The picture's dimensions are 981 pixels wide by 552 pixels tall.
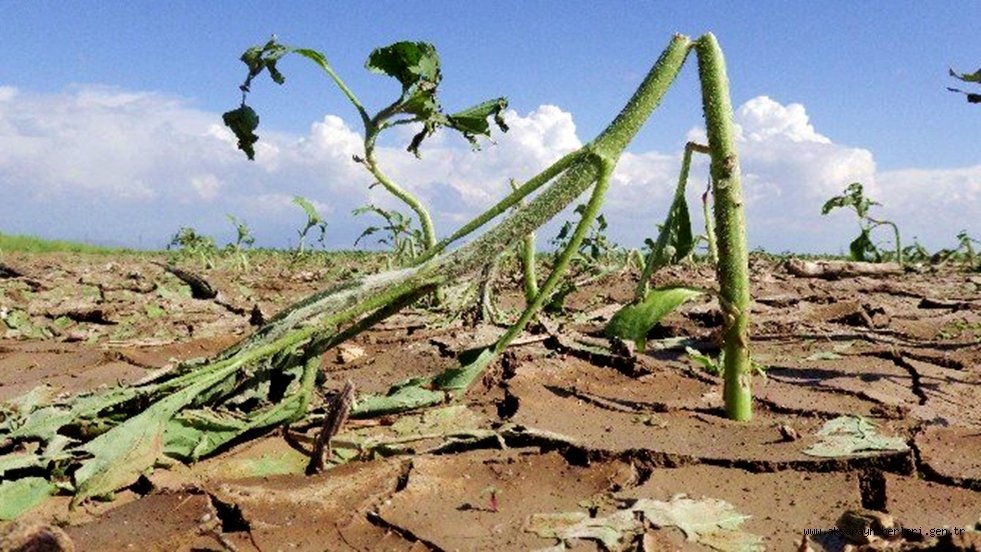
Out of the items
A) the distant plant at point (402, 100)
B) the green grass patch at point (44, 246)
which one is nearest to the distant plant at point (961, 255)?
the distant plant at point (402, 100)

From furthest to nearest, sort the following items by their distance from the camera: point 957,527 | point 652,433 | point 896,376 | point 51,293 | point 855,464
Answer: point 51,293 < point 896,376 < point 652,433 < point 855,464 < point 957,527

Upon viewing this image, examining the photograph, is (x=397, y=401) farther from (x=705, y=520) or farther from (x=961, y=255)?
(x=961, y=255)

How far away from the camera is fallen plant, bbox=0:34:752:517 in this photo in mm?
1795

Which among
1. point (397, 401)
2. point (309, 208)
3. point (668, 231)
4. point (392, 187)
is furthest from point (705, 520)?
point (309, 208)

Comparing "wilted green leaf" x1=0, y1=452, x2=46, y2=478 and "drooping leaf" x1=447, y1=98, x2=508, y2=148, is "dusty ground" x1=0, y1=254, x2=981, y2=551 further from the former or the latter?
"drooping leaf" x1=447, y1=98, x2=508, y2=148

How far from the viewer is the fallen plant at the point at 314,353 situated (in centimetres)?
179

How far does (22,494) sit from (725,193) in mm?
1587

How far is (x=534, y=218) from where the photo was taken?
1.86 meters

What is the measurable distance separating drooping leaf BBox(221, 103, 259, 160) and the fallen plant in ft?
3.32

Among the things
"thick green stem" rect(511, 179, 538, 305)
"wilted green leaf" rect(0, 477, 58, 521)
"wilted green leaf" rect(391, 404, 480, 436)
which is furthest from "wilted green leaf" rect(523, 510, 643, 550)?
"thick green stem" rect(511, 179, 538, 305)

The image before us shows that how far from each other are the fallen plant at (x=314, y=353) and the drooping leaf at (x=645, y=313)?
0.14 metres

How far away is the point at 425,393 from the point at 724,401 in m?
0.77

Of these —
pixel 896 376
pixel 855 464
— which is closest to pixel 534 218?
pixel 855 464

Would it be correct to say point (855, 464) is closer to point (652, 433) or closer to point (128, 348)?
point (652, 433)
